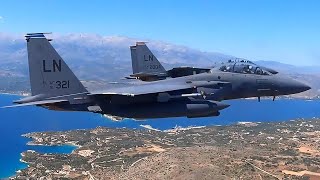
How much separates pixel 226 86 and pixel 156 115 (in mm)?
4895

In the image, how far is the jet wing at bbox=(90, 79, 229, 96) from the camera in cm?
2110

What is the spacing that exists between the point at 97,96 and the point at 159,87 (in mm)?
3715

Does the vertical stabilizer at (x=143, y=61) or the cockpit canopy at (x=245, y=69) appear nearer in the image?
the cockpit canopy at (x=245, y=69)

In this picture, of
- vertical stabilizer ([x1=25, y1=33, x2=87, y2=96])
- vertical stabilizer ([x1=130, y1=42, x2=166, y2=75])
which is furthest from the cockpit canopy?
vertical stabilizer ([x1=130, y1=42, x2=166, y2=75])

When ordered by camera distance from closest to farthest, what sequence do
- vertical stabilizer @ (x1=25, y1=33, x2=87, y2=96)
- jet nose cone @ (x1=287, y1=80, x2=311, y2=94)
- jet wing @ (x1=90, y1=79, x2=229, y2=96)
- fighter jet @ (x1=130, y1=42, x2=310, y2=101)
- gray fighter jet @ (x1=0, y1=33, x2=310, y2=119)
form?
1. vertical stabilizer @ (x1=25, y1=33, x2=87, y2=96)
2. jet wing @ (x1=90, y1=79, x2=229, y2=96)
3. gray fighter jet @ (x1=0, y1=33, x2=310, y2=119)
4. fighter jet @ (x1=130, y1=42, x2=310, y2=101)
5. jet nose cone @ (x1=287, y1=80, x2=311, y2=94)

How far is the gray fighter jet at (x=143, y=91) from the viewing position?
2125cm

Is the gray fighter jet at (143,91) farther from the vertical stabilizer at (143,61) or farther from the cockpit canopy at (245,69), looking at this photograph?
the vertical stabilizer at (143,61)

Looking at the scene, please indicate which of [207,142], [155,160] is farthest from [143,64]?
[207,142]

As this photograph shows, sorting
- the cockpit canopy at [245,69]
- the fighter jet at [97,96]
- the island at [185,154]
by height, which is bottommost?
the island at [185,154]

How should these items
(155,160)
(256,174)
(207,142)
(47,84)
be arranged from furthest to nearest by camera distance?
(207,142)
(155,160)
(256,174)
(47,84)

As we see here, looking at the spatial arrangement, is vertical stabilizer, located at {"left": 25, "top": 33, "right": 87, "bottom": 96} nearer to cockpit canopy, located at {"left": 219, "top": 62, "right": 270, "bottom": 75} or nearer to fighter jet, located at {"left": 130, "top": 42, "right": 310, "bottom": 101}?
fighter jet, located at {"left": 130, "top": 42, "right": 310, "bottom": 101}

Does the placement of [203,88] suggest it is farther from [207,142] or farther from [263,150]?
[207,142]

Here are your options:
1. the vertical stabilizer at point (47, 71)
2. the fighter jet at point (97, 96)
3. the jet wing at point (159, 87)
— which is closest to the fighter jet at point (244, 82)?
the jet wing at point (159, 87)

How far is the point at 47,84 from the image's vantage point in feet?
70.7
